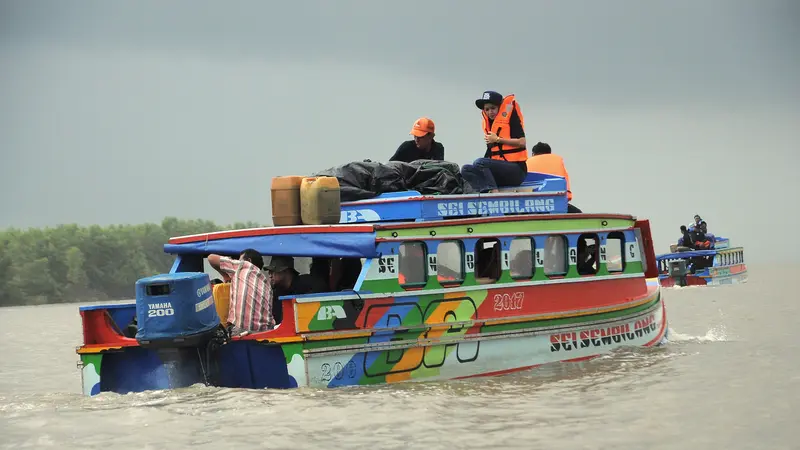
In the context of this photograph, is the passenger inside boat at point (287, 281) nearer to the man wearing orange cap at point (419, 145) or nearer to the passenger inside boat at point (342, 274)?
the passenger inside boat at point (342, 274)

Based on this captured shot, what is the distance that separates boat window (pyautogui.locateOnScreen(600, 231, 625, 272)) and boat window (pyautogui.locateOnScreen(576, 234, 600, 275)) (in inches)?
6.0

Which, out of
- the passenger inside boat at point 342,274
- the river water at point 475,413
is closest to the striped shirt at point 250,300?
the river water at point 475,413

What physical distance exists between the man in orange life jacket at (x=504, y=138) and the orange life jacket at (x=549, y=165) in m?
A: 1.20

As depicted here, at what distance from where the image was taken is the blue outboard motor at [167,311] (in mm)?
12258

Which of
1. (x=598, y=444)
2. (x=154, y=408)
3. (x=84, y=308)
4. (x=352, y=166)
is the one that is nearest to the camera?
(x=598, y=444)

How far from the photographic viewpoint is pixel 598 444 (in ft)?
34.3

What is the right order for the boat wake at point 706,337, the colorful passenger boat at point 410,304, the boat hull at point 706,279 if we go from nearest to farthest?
the colorful passenger boat at point 410,304, the boat wake at point 706,337, the boat hull at point 706,279

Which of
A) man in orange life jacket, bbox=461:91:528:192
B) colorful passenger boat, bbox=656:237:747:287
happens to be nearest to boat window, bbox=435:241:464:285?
man in orange life jacket, bbox=461:91:528:192

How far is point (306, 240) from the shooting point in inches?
536

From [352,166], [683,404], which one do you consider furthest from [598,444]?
[352,166]

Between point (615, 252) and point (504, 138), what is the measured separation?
2.40 m

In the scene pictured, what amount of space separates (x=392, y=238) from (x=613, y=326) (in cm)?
466

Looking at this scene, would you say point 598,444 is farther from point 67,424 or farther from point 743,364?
point 743,364

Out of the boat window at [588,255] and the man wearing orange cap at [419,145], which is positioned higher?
the man wearing orange cap at [419,145]
